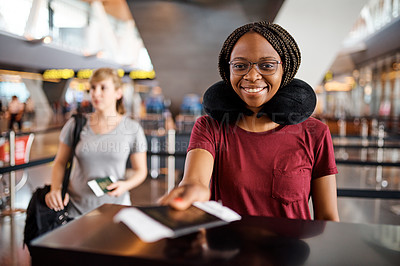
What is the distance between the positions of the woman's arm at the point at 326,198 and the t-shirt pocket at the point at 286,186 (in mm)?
101

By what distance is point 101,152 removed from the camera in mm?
2277

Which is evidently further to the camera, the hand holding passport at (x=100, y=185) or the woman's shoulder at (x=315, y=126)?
the hand holding passport at (x=100, y=185)

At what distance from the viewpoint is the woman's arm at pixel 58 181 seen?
81.9 inches

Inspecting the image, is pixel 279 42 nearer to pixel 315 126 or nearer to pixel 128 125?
pixel 315 126

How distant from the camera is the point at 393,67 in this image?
15.3m

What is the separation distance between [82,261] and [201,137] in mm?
702

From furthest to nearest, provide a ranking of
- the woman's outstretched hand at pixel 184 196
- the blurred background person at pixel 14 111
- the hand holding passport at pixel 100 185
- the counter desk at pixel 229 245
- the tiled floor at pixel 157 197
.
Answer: the blurred background person at pixel 14 111 < the tiled floor at pixel 157 197 < the hand holding passport at pixel 100 185 < the woman's outstretched hand at pixel 184 196 < the counter desk at pixel 229 245

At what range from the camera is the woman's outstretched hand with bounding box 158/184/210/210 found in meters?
0.90

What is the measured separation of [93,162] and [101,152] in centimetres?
8

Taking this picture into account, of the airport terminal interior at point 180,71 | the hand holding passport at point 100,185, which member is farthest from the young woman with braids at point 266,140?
the airport terminal interior at point 180,71

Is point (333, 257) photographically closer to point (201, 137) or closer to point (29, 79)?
point (201, 137)

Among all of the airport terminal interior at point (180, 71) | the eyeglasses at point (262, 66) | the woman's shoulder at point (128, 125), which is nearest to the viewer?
the eyeglasses at point (262, 66)

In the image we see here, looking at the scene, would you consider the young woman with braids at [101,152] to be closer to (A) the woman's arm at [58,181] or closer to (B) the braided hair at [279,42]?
(A) the woman's arm at [58,181]

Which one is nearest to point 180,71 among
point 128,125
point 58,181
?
point 128,125
